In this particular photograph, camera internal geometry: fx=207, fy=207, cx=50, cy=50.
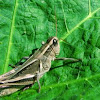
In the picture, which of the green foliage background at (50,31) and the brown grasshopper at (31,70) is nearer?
the green foliage background at (50,31)

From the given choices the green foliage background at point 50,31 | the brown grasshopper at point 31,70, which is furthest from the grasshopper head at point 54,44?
the green foliage background at point 50,31

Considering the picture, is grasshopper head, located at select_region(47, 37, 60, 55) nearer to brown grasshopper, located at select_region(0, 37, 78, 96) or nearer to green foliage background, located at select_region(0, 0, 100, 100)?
brown grasshopper, located at select_region(0, 37, 78, 96)

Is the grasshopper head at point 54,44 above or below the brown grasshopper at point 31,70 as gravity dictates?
above

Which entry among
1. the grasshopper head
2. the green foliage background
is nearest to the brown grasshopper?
the grasshopper head

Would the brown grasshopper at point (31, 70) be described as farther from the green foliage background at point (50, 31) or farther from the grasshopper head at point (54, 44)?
the green foliage background at point (50, 31)

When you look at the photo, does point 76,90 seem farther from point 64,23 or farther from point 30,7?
point 30,7
